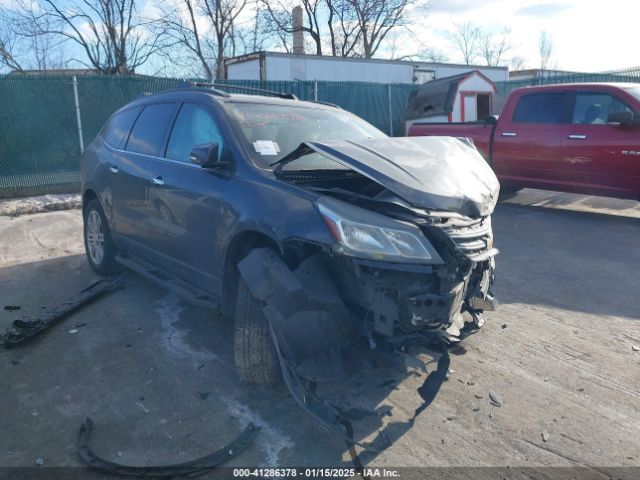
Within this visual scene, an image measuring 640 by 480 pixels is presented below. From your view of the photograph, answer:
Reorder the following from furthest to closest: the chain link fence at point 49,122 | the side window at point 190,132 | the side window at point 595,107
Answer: the chain link fence at point 49,122
the side window at point 595,107
the side window at point 190,132

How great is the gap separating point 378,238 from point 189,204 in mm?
1751

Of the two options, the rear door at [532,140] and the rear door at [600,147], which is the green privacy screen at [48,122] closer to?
the rear door at [532,140]

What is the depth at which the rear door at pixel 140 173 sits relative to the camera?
4.73m

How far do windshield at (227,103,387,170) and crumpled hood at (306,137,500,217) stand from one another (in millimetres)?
361

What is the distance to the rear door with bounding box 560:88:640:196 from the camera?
766cm

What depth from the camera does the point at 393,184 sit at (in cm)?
309

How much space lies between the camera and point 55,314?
478 cm

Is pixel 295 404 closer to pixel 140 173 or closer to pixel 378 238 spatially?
pixel 378 238

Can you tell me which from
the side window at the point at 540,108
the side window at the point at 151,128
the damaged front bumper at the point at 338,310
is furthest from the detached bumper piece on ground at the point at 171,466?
the side window at the point at 540,108

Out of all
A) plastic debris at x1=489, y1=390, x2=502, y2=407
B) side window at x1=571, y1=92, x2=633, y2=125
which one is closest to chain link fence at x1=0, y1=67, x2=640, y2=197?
side window at x1=571, y1=92, x2=633, y2=125

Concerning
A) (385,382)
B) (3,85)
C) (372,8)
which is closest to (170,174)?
(385,382)

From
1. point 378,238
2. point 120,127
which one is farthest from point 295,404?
point 120,127

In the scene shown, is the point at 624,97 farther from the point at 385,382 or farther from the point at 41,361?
the point at 41,361

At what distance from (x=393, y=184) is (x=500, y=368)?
5.30 ft
